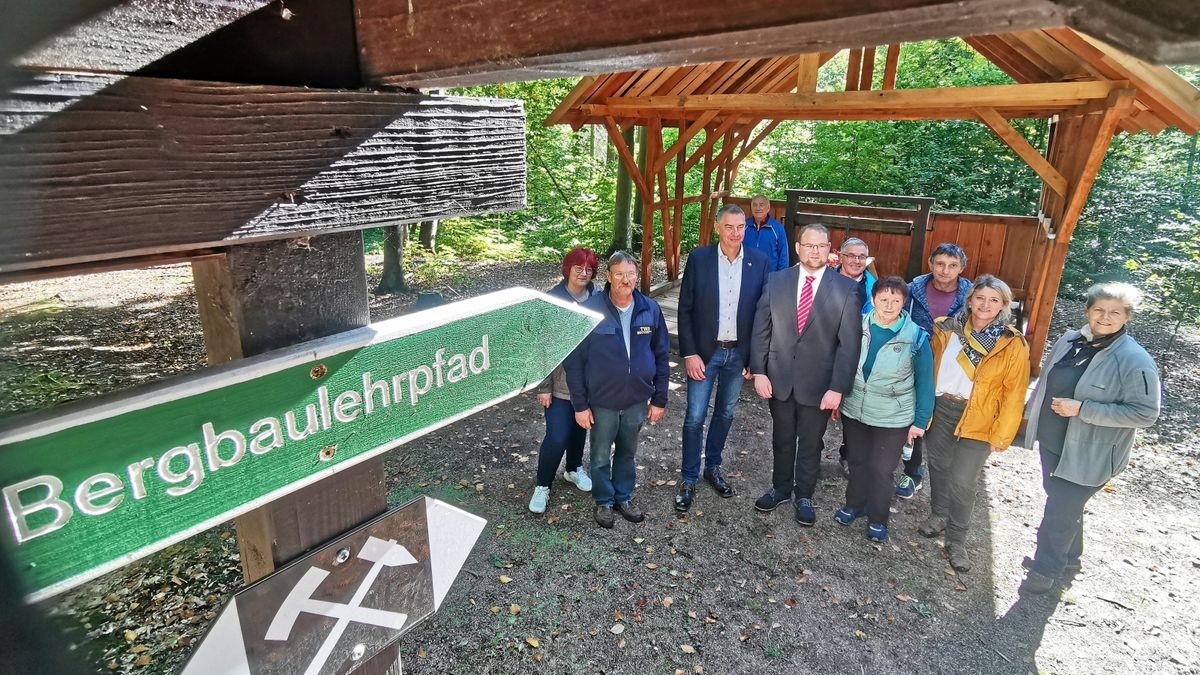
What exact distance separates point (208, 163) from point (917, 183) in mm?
14755

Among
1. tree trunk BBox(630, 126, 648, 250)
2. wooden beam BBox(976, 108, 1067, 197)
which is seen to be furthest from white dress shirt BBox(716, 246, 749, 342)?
tree trunk BBox(630, 126, 648, 250)

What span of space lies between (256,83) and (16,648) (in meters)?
0.73

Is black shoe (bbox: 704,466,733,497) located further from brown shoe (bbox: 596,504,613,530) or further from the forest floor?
brown shoe (bbox: 596,504,613,530)

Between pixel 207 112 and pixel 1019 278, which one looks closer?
pixel 207 112

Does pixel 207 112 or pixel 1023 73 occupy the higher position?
pixel 1023 73

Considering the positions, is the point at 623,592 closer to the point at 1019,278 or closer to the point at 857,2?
the point at 857,2

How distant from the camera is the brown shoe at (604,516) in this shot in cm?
409

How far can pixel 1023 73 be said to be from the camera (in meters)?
6.34

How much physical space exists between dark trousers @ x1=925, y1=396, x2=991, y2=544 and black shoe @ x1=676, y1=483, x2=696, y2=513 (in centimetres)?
160

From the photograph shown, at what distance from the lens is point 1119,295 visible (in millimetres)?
3139

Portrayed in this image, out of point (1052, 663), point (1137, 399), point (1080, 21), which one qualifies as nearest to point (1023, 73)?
point (1137, 399)

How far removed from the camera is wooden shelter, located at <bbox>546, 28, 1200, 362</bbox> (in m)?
4.91

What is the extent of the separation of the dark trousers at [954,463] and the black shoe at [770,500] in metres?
1.00

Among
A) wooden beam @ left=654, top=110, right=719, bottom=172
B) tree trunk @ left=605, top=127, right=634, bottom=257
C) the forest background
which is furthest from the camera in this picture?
tree trunk @ left=605, top=127, right=634, bottom=257
